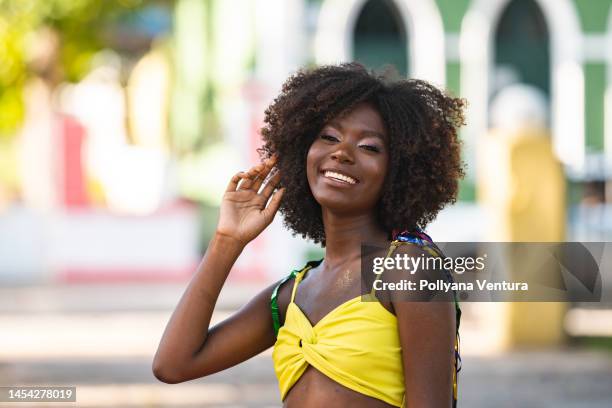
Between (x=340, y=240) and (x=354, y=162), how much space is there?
0.20m

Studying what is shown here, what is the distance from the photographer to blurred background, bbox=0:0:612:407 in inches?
396

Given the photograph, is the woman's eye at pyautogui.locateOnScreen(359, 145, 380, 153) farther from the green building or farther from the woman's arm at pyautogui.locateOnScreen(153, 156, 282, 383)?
the green building

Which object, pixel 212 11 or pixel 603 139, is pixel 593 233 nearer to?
pixel 603 139

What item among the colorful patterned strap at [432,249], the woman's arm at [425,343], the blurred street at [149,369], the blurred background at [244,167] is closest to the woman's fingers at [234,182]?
the colorful patterned strap at [432,249]

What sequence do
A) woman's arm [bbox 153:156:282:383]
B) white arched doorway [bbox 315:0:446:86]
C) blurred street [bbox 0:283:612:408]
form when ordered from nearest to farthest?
woman's arm [bbox 153:156:282:383] < blurred street [bbox 0:283:612:408] < white arched doorway [bbox 315:0:446:86]

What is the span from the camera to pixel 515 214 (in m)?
11.3

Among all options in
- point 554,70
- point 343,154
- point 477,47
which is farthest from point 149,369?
point 554,70

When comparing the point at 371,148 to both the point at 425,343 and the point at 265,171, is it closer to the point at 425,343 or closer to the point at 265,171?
the point at 265,171

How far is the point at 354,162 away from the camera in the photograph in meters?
3.07

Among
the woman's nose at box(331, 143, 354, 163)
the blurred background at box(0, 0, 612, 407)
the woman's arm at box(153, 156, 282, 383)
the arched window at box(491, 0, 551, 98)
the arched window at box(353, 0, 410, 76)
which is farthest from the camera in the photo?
the arched window at box(353, 0, 410, 76)

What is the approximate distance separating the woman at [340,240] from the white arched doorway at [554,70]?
13.9m

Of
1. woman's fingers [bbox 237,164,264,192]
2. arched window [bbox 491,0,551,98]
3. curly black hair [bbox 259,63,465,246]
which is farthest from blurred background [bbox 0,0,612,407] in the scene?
woman's fingers [bbox 237,164,264,192]

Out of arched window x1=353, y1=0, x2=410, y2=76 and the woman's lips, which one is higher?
arched window x1=353, y1=0, x2=410, y2=76

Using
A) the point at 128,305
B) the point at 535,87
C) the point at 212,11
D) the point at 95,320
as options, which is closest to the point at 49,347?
the point at 95,320
